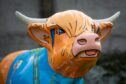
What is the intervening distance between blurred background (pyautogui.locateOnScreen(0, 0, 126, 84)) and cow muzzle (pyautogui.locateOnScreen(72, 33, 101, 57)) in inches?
135

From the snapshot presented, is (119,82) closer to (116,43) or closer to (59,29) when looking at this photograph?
(116,43)

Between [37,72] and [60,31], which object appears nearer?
[60,31]

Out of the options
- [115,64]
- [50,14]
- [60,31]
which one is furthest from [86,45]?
[50,14]

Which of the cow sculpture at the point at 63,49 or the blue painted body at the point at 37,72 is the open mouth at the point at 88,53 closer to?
the cow sculpture at the point at 63,49

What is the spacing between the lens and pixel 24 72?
4738 millimetres

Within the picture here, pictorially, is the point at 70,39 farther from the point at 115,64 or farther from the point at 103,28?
the point at 115,64

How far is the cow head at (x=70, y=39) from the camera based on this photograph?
14.3 feet

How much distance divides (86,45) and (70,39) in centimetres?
15

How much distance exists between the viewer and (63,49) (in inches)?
174

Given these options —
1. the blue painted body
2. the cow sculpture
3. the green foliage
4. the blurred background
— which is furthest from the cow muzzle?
the blurred background

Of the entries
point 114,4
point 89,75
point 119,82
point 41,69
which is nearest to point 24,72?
point 41,69

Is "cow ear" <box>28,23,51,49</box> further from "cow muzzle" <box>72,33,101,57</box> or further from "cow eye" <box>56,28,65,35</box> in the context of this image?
"cow muzzle" <box>72,33,101,57</box>

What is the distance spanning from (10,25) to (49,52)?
11.7ft

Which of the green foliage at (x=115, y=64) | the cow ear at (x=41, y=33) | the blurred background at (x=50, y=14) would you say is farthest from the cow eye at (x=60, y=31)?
the blurred background at (x=50, y=14)
